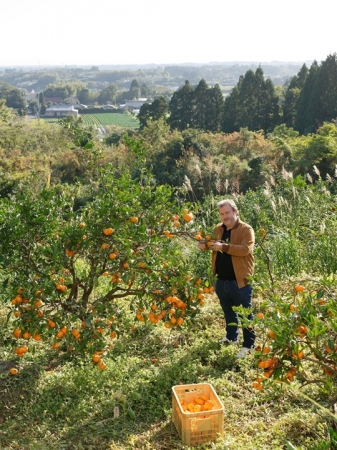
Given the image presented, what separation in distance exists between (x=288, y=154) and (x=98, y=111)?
67.8 meters

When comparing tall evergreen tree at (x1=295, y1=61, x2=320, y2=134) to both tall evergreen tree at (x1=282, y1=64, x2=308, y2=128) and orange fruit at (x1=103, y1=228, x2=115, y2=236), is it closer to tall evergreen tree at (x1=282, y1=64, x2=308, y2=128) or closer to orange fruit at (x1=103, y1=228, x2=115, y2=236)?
tall evergreen tree at (x1=282, y1=64, x2=308, y2=128)

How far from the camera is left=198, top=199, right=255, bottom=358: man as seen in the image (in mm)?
3590

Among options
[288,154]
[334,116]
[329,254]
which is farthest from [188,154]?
[329,254]

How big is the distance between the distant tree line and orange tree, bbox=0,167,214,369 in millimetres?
21738

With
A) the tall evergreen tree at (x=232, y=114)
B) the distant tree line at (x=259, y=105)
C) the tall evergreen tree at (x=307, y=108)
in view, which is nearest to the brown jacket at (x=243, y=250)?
the distant tree line at (x=259, y=105)

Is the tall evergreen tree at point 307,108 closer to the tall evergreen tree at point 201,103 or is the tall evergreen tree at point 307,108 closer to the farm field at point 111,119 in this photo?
the tall evergreen tree at point 201,103

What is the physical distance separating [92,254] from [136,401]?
111cm

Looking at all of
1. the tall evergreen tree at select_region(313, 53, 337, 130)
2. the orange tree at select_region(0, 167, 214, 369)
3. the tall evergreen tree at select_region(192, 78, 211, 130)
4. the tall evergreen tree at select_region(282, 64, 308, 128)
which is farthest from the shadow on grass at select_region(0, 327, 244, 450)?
the tall evergreen tree at select_region(192, 78, 211, 130)

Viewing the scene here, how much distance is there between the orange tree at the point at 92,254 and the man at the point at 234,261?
353 millimetres

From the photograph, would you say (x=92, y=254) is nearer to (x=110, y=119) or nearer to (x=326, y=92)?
(x=326, y=92)

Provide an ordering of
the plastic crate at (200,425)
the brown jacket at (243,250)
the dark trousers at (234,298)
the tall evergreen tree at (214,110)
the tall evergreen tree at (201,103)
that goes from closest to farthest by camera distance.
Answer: the plastic crate at (200,425), the brown jacket at (243,250), the dark trousers at (234,298), the tall evergreen tree at (214,110), the tall evergreen tree at (201,103)

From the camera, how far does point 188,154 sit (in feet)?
60.7

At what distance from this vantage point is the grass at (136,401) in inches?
113

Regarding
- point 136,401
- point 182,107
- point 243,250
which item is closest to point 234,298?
point 243,250
